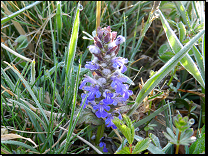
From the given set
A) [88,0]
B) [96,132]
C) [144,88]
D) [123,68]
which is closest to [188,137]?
[144,88]

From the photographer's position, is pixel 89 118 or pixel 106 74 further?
pixel 89 118

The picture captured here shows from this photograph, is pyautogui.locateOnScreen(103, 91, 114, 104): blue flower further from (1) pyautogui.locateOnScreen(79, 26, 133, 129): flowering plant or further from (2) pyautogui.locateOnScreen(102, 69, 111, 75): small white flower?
(2) pyautogui.locateOnScreen(102, 69, 111, 75): small white flower

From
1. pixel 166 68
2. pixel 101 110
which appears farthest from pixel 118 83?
pixel 166 68

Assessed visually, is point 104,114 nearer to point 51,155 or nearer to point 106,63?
point 106,63

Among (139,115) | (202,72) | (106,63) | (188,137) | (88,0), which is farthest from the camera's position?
(88,0)

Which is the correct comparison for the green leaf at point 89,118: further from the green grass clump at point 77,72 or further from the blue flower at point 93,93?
the blue flower at point 93,93

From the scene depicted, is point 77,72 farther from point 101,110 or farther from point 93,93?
point 101,110

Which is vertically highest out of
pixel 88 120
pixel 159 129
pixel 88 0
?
pixel 88 0

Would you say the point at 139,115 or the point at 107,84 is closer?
the point at 107,84
